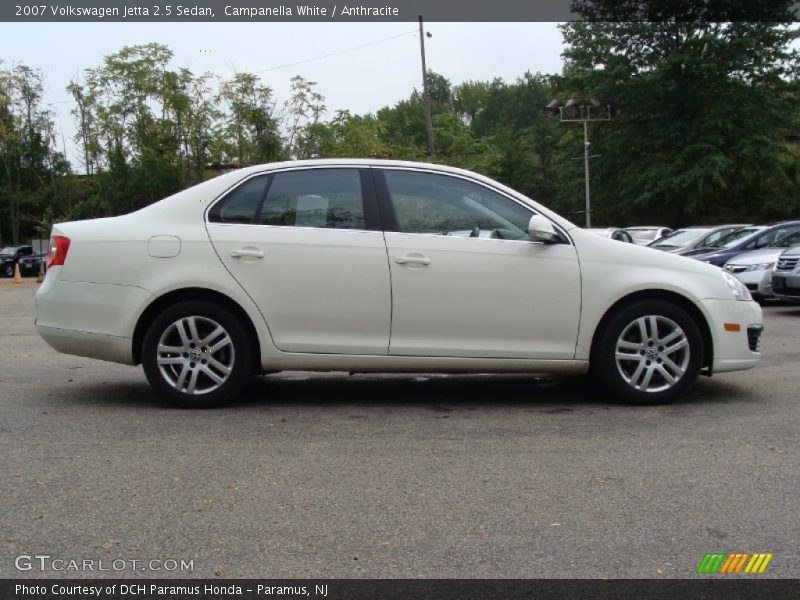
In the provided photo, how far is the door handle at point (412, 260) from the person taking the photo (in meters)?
5.97

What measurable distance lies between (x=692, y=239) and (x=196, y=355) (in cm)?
1640

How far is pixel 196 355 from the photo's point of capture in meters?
5.96

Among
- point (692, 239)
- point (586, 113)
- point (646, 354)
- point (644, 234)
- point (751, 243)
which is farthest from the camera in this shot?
point (586, 113)

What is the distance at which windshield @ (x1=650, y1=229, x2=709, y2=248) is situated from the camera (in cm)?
2005

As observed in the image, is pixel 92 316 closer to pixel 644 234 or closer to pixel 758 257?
pixel 758 257

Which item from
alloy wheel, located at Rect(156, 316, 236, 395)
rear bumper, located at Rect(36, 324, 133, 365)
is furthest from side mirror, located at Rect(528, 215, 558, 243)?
rear bumper, located at Rect(36, 324, 133, 365)

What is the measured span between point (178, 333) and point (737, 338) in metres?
3.89

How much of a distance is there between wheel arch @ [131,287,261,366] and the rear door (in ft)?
0.51

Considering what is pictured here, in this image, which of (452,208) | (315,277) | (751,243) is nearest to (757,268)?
(751,243)

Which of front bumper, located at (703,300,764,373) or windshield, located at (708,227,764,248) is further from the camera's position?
windshield, located at (708,227,764,248)

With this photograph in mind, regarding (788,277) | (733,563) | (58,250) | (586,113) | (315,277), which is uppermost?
(586,113)
